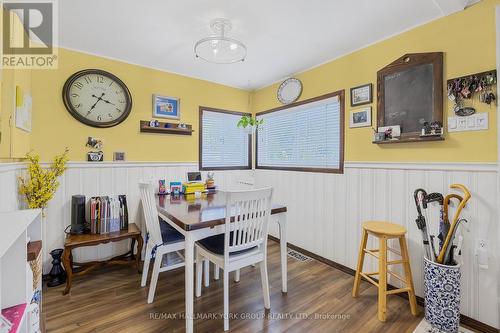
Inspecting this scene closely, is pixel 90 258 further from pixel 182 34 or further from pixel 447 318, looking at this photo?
pixel 447 318

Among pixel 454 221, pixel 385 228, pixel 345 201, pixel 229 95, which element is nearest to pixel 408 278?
pixel 385 228

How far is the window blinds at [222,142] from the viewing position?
3.35 m

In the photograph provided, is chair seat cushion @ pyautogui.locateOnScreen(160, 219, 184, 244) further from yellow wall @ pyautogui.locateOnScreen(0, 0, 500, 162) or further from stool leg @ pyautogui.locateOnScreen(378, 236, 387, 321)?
Answer: stool leg @ pyautogui.locateOnScreen(378, 236, 387, 321)

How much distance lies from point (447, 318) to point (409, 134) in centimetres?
136

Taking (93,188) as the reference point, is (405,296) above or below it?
below

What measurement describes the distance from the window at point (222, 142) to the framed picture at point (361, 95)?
4.66ft

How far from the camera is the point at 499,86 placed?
1.53 metres

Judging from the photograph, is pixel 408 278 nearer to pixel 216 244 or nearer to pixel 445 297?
pixel 445 297

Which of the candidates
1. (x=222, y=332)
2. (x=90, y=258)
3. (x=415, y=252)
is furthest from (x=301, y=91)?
(x=90, y=258)

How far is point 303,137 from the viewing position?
304 centimetres

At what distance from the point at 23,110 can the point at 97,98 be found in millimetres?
687

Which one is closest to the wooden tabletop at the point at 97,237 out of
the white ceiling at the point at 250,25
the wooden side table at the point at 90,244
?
the wooden side table at the point at 90,244

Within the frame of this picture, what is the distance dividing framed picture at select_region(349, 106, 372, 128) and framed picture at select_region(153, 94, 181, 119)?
2127 mm

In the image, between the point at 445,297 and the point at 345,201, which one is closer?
the point at 445,297
